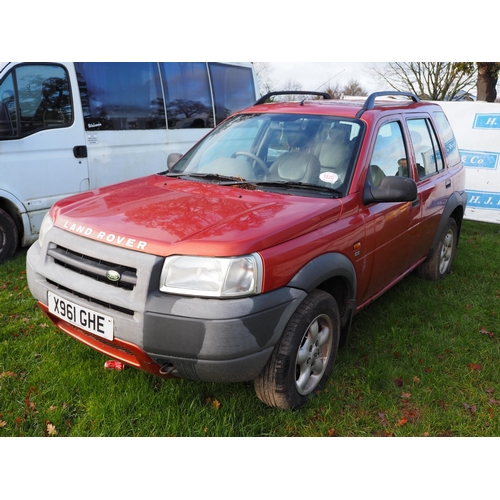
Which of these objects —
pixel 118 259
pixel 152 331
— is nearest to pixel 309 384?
pixel 152 331

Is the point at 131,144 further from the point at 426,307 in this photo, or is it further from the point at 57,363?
Answer: the point at 426,307

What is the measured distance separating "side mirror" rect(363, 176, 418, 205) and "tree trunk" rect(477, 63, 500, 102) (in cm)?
1266

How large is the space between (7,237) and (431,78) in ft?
58.6

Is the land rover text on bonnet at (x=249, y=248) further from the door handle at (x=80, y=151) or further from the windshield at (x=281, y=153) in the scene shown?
the door handle at (x=80, y=151)

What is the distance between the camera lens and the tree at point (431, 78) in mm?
17875

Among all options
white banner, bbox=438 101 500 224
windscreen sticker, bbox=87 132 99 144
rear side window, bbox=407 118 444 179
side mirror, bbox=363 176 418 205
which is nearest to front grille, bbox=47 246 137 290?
side mirror, bbox=363 176 418 205

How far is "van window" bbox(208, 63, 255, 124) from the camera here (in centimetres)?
793

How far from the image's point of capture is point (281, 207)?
301cm

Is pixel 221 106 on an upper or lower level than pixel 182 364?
upper

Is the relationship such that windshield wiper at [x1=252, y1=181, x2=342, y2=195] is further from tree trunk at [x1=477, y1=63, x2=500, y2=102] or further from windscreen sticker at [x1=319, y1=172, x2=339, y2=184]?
tree trunk at [x1=477, y1=63, x2=500, y2=102]

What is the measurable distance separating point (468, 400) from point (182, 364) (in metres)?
2.05

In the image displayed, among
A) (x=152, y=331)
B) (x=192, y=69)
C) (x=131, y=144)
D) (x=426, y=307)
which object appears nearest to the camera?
(x=152, y=331)

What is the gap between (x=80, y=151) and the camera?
239 inches

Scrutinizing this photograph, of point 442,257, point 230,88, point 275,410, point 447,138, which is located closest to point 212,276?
point 275,410
